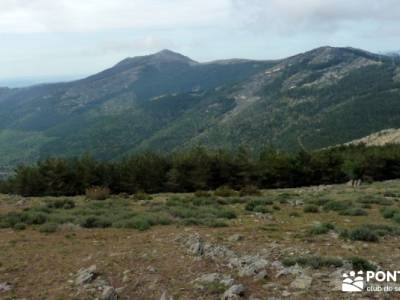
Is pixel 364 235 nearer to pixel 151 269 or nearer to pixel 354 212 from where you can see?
pixel 354 212

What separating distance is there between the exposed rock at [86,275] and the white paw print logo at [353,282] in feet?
21.7

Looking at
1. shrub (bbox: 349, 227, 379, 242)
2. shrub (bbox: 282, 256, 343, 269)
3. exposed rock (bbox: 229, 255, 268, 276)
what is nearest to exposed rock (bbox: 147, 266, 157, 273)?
exposed rock (bbox: 229, 255, 268, 276)

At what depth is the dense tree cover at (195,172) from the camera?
2156 inches

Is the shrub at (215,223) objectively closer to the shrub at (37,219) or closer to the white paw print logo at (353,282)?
the shrub at (37,219)

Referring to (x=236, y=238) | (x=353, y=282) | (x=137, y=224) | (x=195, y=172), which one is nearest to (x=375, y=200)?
(x=236, y=238)

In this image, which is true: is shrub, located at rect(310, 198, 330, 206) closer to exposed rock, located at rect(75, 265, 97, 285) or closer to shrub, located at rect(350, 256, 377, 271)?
shrub, located at rect(350, 256, 377, 271)

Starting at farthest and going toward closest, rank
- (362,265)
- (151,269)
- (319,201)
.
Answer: (319,201) < (151,269) < (362,265)

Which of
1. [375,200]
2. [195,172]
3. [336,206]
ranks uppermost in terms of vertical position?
[336,206]

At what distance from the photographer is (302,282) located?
11.1 metres

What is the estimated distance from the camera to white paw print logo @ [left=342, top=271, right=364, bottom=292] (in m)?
10.5

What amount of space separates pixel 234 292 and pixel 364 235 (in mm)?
6356

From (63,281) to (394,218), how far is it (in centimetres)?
1401

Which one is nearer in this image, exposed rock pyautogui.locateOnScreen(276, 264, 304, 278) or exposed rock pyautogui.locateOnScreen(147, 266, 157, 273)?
exposed rock pyautogui.locateOnScreen(276, 264, 304, 278)

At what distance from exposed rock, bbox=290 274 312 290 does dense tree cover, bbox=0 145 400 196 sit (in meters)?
42.2
